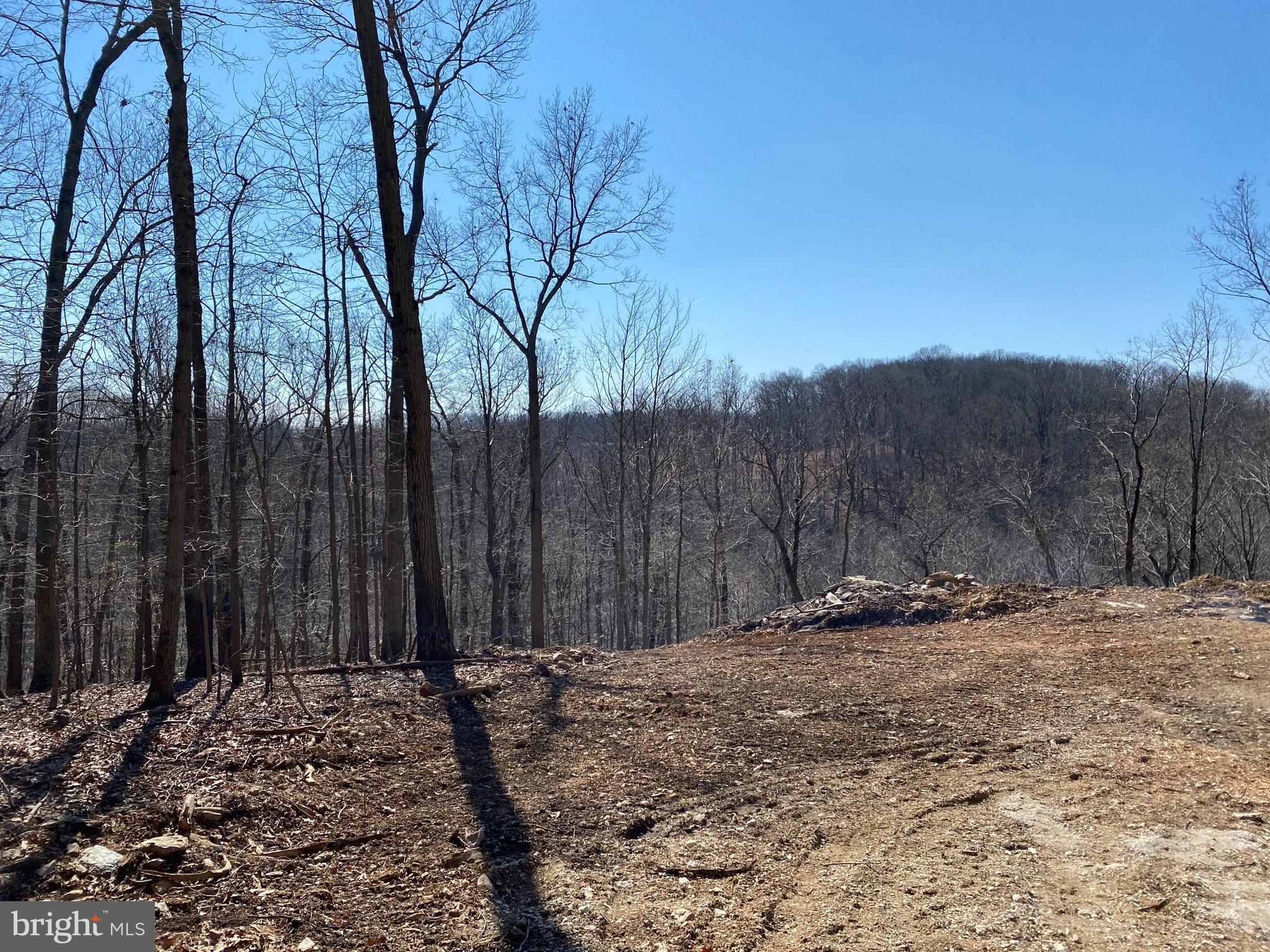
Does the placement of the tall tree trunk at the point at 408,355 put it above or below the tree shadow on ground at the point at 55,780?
above

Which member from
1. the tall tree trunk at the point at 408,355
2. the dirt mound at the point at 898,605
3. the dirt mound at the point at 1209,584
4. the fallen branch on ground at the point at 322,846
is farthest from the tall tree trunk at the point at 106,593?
the dirt mound at the point at 1209,584

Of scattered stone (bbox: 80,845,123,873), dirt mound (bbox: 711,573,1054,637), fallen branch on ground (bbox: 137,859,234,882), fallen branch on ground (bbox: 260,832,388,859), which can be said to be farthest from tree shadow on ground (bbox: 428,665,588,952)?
dirt mound (bbox: 711,573,1054,637)

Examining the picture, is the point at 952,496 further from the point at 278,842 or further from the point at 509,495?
the point at 278,842

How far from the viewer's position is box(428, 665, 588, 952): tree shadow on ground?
2.97m

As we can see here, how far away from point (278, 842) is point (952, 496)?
43.7 m

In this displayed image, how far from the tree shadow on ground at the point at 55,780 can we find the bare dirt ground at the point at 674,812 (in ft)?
0.07

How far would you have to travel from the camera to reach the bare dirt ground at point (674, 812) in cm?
299

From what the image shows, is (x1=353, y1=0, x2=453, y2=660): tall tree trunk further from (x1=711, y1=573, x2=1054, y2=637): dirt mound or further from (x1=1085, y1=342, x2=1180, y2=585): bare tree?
(x1=1085, y1=342, x2=1180, y2=585): bare tree

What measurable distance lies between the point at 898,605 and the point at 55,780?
9.89 m

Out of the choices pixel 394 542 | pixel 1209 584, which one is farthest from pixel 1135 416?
pixel 394 542

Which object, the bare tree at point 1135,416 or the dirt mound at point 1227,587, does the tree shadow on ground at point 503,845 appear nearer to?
the dirt mound at point 1227,587

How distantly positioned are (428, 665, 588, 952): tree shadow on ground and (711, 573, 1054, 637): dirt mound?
6.46 meters

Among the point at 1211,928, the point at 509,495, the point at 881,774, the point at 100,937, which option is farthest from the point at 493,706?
the point at 509,495

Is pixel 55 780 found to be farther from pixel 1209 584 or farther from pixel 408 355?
pixel 1209 584
